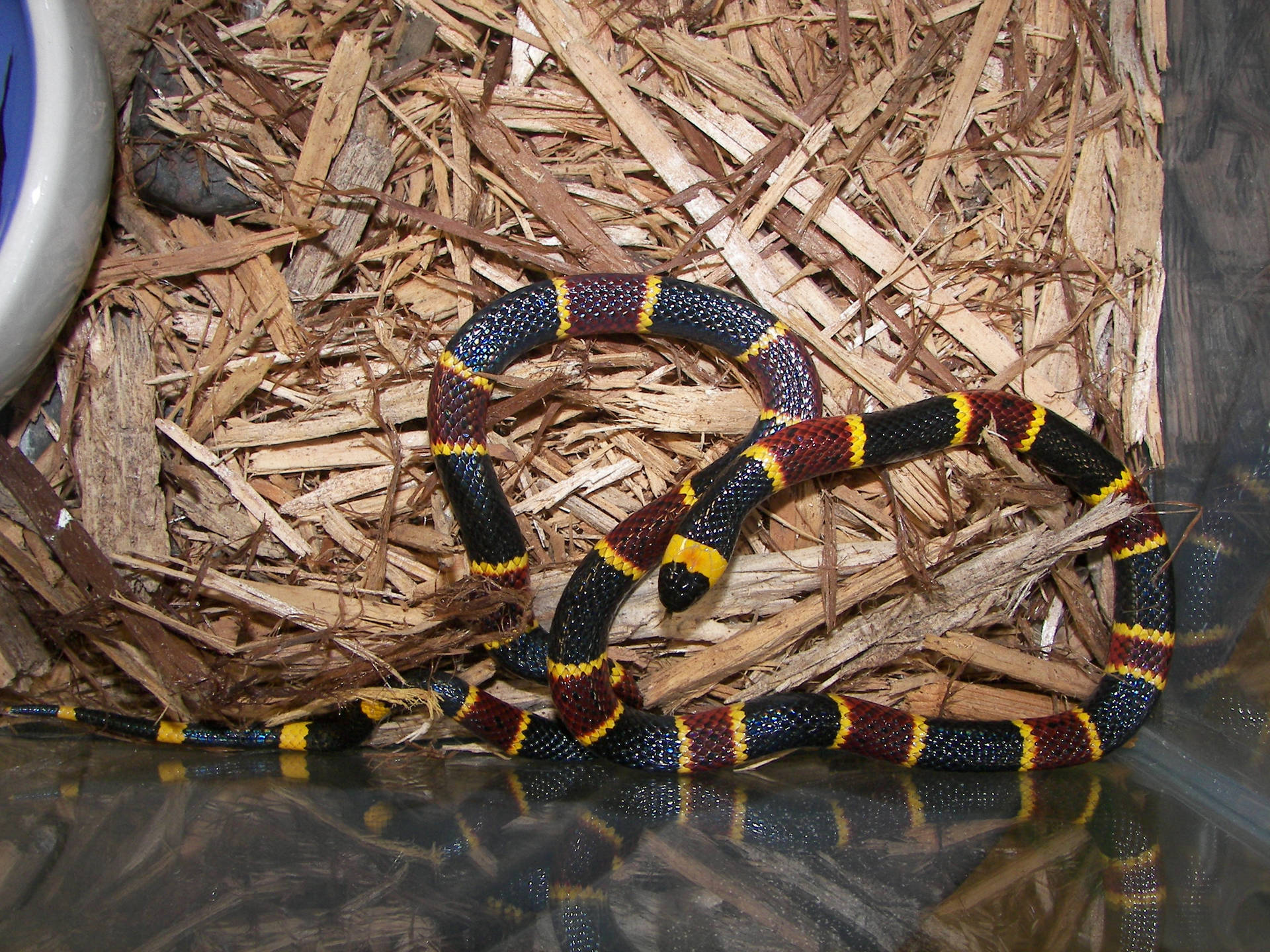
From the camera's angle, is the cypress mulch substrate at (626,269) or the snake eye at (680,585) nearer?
the snake eye at (680,585)

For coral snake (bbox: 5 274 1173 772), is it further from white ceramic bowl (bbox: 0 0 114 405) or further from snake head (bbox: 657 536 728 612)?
white ceramic bowl (bbox: 0 0 114 405)

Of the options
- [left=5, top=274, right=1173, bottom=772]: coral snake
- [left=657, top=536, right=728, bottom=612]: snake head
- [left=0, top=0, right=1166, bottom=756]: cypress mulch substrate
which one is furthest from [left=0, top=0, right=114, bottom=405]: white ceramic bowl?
[left=657, top=536, right=728, bottom=612]: snake head

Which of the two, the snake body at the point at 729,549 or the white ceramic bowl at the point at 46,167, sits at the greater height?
the white ceramic bowl at the point at 46,167

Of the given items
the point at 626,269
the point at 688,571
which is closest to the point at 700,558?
the point at 688,571

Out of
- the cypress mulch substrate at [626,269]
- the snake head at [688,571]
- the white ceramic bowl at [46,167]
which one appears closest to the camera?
the white ceramic bowl at [46,167]

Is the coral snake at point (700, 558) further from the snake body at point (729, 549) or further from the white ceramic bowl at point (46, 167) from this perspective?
the white ceramic bowl at point (46, 167)

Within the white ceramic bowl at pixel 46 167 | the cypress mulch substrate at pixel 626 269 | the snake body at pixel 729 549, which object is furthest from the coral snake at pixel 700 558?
the white ceramic bowl at pixel 46 167
